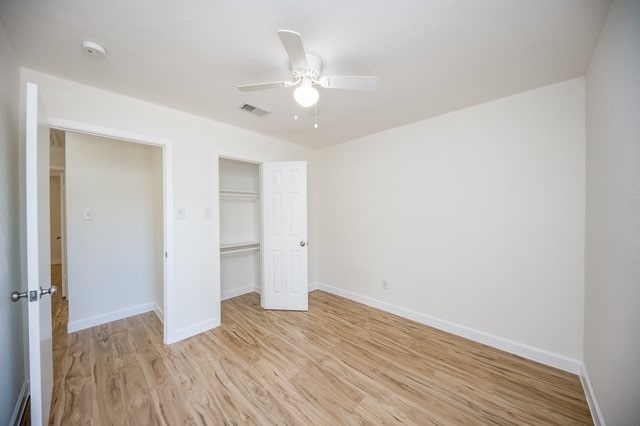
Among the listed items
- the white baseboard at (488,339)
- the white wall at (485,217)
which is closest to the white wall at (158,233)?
the white wall at (485,217)

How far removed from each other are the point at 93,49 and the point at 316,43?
4.78 feet

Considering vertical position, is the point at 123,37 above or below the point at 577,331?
above

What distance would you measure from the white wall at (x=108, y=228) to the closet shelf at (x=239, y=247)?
0.97m

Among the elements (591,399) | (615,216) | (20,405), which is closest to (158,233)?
(20,405)

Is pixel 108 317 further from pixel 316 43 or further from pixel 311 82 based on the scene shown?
pixel 316 43

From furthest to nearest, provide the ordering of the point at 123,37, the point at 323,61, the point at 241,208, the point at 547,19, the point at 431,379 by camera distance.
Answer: the point at 241,208 → the point at 431,379 → the point at 323,61 → the point at 123,37 → the point at 547,19

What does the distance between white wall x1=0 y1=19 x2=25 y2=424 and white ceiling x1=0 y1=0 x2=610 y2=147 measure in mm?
264

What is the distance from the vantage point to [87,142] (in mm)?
2811

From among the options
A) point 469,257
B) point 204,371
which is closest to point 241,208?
point 204,371

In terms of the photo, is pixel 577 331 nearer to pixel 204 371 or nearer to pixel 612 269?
pixel 612 269

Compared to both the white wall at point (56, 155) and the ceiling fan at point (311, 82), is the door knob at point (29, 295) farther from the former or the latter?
the white wall at point (56, 155)

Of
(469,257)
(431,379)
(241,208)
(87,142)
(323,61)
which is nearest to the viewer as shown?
(323,61)

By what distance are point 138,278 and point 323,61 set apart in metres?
3.53

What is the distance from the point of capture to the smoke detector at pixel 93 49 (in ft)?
4.90
